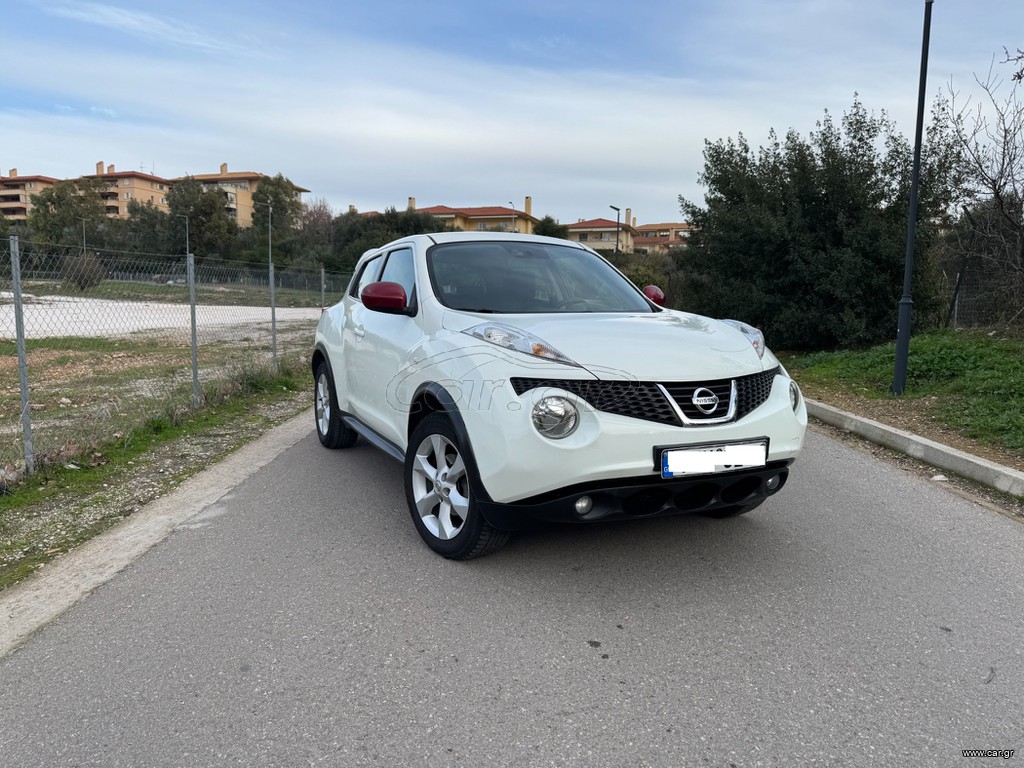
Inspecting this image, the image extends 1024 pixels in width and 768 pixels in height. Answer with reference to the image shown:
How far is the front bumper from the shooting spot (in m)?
3.09

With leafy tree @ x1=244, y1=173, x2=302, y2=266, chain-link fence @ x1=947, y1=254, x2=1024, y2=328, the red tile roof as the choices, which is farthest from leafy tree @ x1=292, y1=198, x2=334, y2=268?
chain-link fence @ x1=947, y1=254, x2=1024, y2=328

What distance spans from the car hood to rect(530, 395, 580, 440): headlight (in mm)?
209

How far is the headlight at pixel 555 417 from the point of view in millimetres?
3047

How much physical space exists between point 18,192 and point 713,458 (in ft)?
485

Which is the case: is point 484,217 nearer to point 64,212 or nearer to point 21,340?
point 64,212

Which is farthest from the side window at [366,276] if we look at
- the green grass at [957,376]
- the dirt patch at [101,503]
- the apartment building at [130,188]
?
the apartment building at [130,188]

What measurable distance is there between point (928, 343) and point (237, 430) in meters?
9.66

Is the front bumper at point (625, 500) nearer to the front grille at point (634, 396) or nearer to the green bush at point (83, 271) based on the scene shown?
the front grille at point (634, 396)

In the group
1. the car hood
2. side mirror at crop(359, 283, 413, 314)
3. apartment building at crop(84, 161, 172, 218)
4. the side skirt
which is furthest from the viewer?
apartment building at crop(84, 161, 172, 218)

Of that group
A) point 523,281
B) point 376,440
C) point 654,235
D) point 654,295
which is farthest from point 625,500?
point 654,235

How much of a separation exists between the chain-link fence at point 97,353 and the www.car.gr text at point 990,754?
5453 mm

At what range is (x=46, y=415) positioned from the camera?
7.56 metres

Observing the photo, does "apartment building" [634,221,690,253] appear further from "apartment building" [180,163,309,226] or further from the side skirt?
the side skirt

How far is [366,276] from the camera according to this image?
18.9 feet
